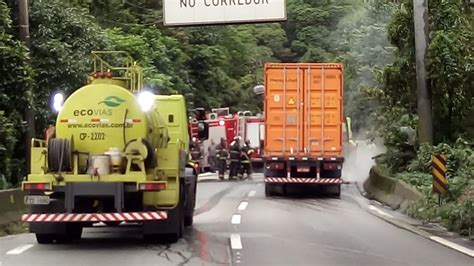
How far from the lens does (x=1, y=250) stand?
42.7 ft

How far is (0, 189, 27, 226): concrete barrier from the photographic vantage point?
16.8 meters

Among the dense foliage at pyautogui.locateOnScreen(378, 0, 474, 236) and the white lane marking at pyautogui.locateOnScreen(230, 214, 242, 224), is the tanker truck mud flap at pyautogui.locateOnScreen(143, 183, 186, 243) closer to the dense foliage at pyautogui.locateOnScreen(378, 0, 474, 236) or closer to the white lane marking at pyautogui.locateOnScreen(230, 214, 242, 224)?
the white lane marking at pyautogui.locateOnScreen(230, 214, 242, 224)

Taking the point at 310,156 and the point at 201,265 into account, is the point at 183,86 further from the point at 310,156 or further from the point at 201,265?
the point at 201,265

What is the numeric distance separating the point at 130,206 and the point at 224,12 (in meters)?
7.79

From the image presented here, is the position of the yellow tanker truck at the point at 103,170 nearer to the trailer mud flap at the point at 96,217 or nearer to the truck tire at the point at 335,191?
the trailer mud flap at the point at 96,217

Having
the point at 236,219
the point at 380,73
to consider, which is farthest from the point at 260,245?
the point at 380,73

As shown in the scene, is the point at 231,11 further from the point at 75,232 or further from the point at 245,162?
the point at 245,162

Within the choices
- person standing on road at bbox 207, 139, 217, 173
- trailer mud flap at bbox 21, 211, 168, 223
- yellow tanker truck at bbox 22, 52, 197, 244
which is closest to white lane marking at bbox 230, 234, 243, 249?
yellow tanker truck at bbox 22, 52, 197, 244

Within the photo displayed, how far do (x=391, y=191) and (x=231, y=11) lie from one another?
7.08 metres

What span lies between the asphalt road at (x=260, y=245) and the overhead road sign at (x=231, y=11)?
457 cm

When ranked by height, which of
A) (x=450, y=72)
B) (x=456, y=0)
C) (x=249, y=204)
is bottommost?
(x=249, y=204)

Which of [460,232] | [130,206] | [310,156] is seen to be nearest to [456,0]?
[310,156]

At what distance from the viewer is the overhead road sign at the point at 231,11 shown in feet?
65.7

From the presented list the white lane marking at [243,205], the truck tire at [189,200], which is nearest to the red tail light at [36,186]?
the truck tire at [189,200]
